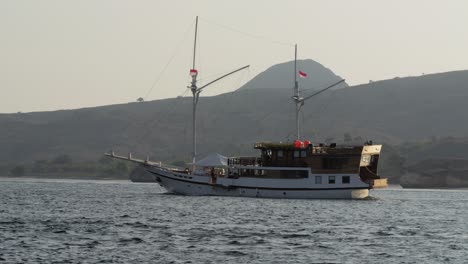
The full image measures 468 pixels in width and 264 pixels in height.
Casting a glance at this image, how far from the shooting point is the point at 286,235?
200 ft

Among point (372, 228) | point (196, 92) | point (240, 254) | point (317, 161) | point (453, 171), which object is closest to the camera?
point (240, 254)

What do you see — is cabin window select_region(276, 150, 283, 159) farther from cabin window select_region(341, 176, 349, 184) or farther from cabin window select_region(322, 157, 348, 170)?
cabin window select_region(341, 176, 349, 184)

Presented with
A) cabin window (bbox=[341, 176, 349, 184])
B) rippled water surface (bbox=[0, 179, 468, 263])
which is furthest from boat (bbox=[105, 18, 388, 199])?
rippled water surface (bbox=[0, 179, 468, 263])

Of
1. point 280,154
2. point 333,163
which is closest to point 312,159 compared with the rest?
point 333,163

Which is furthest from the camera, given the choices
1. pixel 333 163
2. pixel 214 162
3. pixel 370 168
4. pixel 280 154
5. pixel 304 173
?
pixel 214 162

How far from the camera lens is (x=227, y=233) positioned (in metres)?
61.6

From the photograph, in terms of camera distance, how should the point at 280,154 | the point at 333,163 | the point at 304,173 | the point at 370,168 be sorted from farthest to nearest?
the point at 370,168 → the point at 280,154 → the point at 304,173 → the point at 333,163

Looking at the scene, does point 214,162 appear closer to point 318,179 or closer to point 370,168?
point 318,179

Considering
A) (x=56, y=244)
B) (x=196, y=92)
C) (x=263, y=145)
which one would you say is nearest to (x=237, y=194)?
(x=263, y=145)

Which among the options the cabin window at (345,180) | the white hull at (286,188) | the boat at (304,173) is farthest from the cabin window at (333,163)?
the cabin window at (345,180)

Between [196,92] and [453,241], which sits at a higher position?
[196,92]

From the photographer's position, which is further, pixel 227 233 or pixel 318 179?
pixel 318 179

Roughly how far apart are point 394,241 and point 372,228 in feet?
28.8

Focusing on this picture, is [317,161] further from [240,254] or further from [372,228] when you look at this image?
[240,254]
